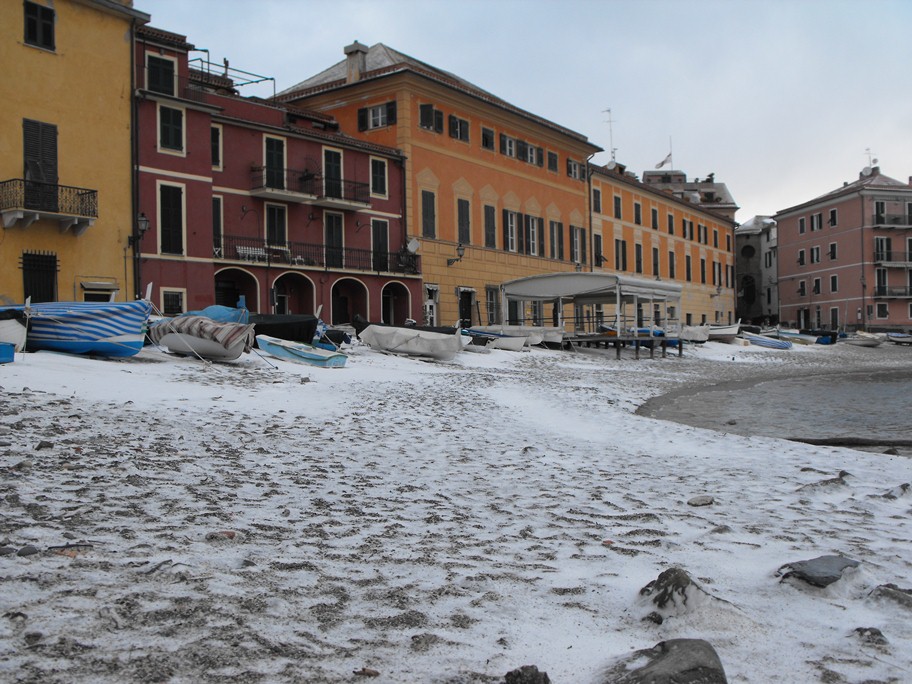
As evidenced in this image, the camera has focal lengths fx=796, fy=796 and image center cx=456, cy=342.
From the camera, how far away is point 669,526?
17.2 ft

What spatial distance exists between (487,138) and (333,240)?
39.8 ft

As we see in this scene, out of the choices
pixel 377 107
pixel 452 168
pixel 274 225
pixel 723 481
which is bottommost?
pixel 723 481

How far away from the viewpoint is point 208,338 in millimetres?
17250

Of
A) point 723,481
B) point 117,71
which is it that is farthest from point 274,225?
point 723,481

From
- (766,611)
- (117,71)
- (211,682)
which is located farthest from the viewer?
(117,71)

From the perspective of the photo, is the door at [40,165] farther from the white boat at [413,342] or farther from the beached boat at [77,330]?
the white boat at [413,342]

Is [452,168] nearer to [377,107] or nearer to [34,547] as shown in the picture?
[377,107]

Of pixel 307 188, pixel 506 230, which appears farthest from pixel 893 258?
pixel 307 188

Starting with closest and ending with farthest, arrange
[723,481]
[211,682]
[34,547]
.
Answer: [211,682] < [34,547] < [723,481]

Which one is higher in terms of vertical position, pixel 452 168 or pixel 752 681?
pixel 452 168

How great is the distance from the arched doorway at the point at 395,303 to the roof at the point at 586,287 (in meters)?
4.71

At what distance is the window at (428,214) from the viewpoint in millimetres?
38219

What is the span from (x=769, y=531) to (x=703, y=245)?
6747cm

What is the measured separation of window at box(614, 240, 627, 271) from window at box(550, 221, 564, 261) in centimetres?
770
